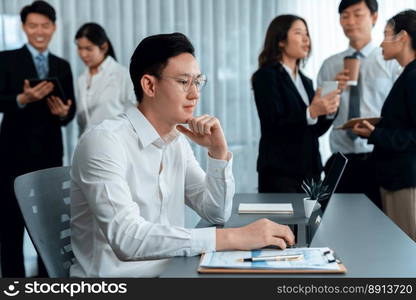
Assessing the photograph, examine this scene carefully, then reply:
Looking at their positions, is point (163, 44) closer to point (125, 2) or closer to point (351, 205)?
point (351, 205)

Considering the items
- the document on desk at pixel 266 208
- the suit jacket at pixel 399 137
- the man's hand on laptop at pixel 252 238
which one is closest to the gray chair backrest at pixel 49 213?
the man's hand on laptop at pixel 252 238

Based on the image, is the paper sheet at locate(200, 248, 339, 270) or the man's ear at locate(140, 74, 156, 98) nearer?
the paper sheet at locate(200, 248, 339, 270)

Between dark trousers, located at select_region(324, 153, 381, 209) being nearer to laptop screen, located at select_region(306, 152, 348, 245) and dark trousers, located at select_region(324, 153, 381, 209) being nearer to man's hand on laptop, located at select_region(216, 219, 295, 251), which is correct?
laptop screen, located at select_region(306, 152, 348, 245)

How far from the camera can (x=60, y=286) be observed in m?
1.48

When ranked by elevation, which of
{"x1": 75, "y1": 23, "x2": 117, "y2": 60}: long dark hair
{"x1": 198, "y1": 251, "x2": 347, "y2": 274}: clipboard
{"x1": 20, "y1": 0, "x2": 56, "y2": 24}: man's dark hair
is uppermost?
{"x1": 20, "y1": 0, "x2": 56, "y2": 24}: man's dark hair

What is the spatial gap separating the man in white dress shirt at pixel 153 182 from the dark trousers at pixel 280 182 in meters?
1.00

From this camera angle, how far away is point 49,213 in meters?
1.92

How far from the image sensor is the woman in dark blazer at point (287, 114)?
313 cm

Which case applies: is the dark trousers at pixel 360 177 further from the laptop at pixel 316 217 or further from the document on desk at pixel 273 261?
the document on desk at pixel 273 261

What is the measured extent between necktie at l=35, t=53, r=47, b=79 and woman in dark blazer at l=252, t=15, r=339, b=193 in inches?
53.2

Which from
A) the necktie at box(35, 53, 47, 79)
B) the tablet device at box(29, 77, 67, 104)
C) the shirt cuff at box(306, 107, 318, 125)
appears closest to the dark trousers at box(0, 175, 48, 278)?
the tablet device at box(29, 77, 67, 104)

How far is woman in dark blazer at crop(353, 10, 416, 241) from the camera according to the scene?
2.84m

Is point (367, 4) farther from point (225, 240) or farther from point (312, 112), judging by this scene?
point (225, 240)

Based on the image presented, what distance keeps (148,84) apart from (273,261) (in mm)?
702
